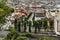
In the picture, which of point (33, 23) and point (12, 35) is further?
point (33, 23)

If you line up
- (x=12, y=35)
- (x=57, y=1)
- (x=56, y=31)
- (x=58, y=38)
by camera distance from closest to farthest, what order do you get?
(x=12, y=35) → (x=58, y=38) → (x=56, y=31) → (x=57, y=1)

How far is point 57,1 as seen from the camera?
18.6m

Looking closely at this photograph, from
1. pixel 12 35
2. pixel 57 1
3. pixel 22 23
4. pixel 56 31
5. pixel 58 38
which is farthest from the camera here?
pixel 57 1

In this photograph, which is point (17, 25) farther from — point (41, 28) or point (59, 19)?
point (59, 19)

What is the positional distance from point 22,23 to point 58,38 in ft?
5.57

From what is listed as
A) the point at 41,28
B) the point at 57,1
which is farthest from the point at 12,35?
the point at 57,1

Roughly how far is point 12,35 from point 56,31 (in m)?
2.29

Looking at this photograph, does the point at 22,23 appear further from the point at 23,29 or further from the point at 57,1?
the point at 57,1

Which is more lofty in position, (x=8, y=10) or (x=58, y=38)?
(x=8, y=10)

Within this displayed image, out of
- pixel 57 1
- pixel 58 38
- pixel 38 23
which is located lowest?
pixel 58 38

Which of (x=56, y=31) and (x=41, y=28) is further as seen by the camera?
(x=41, y=28)

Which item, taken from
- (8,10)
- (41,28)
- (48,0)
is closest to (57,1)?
(48,0)

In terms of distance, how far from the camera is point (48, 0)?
19.3 meters

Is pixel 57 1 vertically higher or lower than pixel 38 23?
higher
